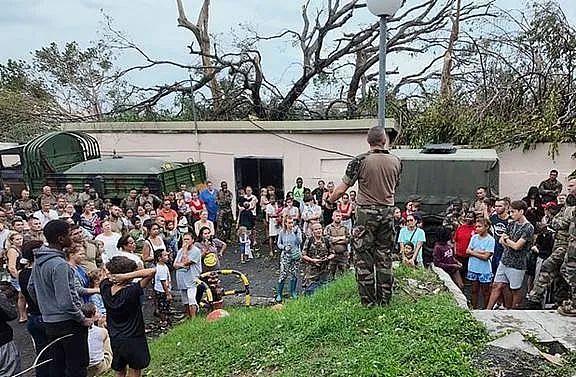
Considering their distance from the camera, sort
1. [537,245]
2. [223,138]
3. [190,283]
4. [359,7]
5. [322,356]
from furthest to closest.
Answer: [359,7], [223,138], [190,283], [537,245], [322,356]

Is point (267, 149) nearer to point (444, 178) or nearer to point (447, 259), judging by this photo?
point (444, 178)

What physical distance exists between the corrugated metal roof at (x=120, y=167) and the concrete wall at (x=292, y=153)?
154 cm

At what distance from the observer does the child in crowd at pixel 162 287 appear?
8305mm

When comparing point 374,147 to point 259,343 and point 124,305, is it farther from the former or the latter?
point 124,305

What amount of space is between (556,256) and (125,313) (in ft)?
16.0

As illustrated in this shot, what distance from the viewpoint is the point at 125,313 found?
4.89m

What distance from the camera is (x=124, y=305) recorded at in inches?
191

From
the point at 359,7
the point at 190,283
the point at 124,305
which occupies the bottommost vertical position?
the point at 190,283

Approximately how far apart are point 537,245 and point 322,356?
418 cm

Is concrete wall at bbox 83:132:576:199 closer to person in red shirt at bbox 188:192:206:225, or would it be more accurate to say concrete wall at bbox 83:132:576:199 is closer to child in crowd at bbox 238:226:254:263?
person in red shirt at bbox 188:192:206:225

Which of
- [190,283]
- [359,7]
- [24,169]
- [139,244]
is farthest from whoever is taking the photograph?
[359,7]

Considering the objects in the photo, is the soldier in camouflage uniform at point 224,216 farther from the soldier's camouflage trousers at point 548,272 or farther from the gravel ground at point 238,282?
the soldier's camouflage trousers at point 548,272

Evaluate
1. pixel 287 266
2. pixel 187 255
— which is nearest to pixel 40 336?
pixel 187 255

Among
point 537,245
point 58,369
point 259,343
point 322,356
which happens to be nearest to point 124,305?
point 58,369
